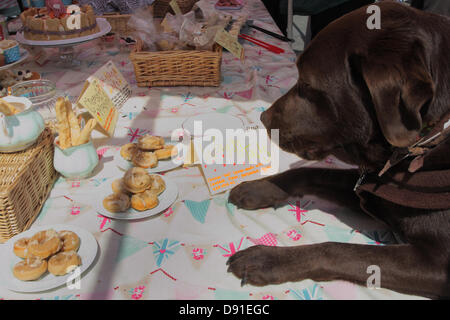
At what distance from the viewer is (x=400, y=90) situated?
29.5 inches

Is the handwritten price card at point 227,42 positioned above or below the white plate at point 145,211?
above

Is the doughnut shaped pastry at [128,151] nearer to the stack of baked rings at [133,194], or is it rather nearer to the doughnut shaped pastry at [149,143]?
the doughnut shaped pastry at [149,143]

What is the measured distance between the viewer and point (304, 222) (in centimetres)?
106

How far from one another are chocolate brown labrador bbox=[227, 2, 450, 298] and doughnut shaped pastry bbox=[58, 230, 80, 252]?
0.37m

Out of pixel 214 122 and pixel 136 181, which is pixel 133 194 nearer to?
pixel 136 181

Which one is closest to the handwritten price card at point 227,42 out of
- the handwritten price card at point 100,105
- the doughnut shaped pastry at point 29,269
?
the handwritten price card at point 100,105

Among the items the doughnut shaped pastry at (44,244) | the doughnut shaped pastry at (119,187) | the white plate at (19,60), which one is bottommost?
the doughnut shaped pastry at (119,187)

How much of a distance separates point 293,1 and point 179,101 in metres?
1.96

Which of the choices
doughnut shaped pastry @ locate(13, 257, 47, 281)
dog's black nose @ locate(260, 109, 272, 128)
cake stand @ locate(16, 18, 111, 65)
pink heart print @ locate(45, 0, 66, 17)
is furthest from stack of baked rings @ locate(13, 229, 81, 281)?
pink heart print @ locate(45, 0, 66, 17)

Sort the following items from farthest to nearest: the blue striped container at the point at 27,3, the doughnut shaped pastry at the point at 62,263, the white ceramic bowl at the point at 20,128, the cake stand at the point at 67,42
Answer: the blue striped container at the point at 27,3 → the cake stand at the point at 67,42 → the white ceramic bowl at the point at 20,128 → the doughnut shaped pastry at the point at 62,263

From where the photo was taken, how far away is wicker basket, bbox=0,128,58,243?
3.05 ft

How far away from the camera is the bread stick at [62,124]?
1.10 m

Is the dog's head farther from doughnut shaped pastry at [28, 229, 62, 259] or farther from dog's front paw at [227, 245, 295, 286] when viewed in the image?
doughnut shaped pastry at [28, 229, 62, 259]
